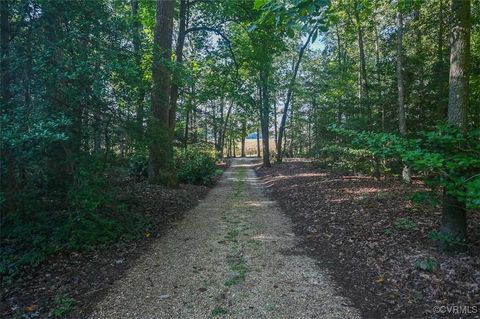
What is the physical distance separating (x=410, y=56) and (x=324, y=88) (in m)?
5.72

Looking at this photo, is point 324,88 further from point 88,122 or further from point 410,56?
point 88,122

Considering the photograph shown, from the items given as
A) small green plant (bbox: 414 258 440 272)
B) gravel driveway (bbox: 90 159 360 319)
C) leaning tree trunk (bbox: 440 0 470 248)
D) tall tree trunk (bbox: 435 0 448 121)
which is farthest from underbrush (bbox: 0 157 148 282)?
tall tree trunk (bbox: 435 0 448 121)

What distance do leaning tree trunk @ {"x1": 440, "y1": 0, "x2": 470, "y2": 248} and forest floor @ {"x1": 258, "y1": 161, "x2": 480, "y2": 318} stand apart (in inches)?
13.4

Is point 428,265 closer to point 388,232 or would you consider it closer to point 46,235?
point 388,232

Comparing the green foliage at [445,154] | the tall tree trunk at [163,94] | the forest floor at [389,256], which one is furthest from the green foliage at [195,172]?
the green foliage at [445,154]

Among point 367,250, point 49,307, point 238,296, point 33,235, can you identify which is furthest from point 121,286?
point 367,250

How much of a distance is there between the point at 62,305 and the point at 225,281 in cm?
197

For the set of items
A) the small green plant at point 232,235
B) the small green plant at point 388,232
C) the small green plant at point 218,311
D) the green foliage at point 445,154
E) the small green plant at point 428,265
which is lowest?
the small green plant at point 218,311

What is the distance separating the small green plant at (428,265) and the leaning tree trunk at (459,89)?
684 mm

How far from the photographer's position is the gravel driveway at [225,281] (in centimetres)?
343

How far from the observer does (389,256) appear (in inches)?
177

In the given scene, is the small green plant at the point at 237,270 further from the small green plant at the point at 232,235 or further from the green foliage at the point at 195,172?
the green foliage at the point at 195,172

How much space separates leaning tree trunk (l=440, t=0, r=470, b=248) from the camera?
14.5 ft

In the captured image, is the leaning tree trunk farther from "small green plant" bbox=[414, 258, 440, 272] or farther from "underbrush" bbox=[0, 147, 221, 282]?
"underbrush" bbox=[0, 147, 221, 282]
